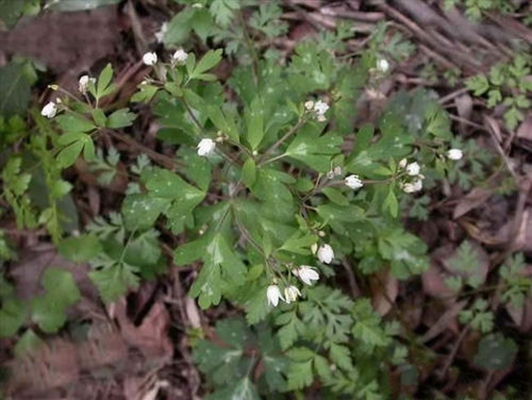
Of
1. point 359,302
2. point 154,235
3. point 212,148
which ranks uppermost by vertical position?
point 212,148

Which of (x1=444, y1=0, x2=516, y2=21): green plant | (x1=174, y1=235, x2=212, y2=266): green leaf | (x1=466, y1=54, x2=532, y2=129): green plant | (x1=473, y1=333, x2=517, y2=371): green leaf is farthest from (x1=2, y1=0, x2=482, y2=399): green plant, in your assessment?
(x1=444, y1=0, x2=516, y2=21): green plant

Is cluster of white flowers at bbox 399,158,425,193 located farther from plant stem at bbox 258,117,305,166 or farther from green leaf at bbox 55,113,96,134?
green leaf at bbox 55,113,96,134

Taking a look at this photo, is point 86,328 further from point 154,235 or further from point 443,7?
point 443,7

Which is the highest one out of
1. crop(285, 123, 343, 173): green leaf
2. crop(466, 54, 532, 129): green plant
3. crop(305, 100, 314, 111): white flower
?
crop(305, 100, 314, 111): white flower

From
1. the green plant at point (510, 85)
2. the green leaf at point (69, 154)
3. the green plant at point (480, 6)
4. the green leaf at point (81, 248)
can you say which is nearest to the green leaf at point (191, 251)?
the green leaf at point (69, 154)

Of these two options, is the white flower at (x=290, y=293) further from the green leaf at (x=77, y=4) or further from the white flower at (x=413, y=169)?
the green leaf at (x=77, y=4)

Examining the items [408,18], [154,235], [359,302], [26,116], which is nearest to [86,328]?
[154,235]
